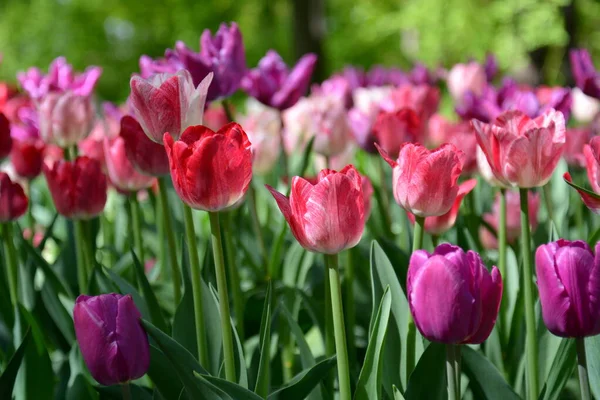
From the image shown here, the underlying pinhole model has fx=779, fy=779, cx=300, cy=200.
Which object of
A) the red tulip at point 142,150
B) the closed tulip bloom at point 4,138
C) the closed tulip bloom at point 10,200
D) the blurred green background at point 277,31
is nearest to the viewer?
the red tulip at point 142,150

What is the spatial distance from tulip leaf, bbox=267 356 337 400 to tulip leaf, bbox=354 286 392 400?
0.06 meters

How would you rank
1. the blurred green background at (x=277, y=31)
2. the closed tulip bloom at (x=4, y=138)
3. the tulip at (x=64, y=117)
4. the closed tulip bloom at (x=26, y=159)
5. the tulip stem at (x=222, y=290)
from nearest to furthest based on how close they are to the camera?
A: the tulip stem at (x=222, y=290) < the closed tulip bloom at (x=4, y=138) < the tulip at (x=64, y=117) < the closed tulip bloom at (x=26, y=159) < the blurred green background at (x=277, y=31)

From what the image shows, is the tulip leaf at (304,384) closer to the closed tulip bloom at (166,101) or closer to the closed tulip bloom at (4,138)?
the closed tulip bloom at (166,101)

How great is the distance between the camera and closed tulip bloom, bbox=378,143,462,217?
105cm

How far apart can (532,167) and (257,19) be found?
12.1 metres

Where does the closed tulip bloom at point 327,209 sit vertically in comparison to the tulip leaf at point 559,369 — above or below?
above

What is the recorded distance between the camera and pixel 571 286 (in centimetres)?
93

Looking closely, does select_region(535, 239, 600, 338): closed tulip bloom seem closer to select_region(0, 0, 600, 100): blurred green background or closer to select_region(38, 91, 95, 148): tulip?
select_region(38, 91, 95, 148): tulip

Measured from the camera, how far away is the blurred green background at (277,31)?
8242 mm

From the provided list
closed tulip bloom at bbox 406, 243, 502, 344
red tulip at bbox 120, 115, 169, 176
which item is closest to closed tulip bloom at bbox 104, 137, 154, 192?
red tulip at bbox 120, 115, 169, 176

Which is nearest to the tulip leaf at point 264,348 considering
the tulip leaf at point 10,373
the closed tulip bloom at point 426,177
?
the closed tulip bloom at point 426,177

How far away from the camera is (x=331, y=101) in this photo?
2285mm

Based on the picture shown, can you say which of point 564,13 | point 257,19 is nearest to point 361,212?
point 564,13

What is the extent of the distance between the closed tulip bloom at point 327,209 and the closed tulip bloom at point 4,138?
0.84 meters
